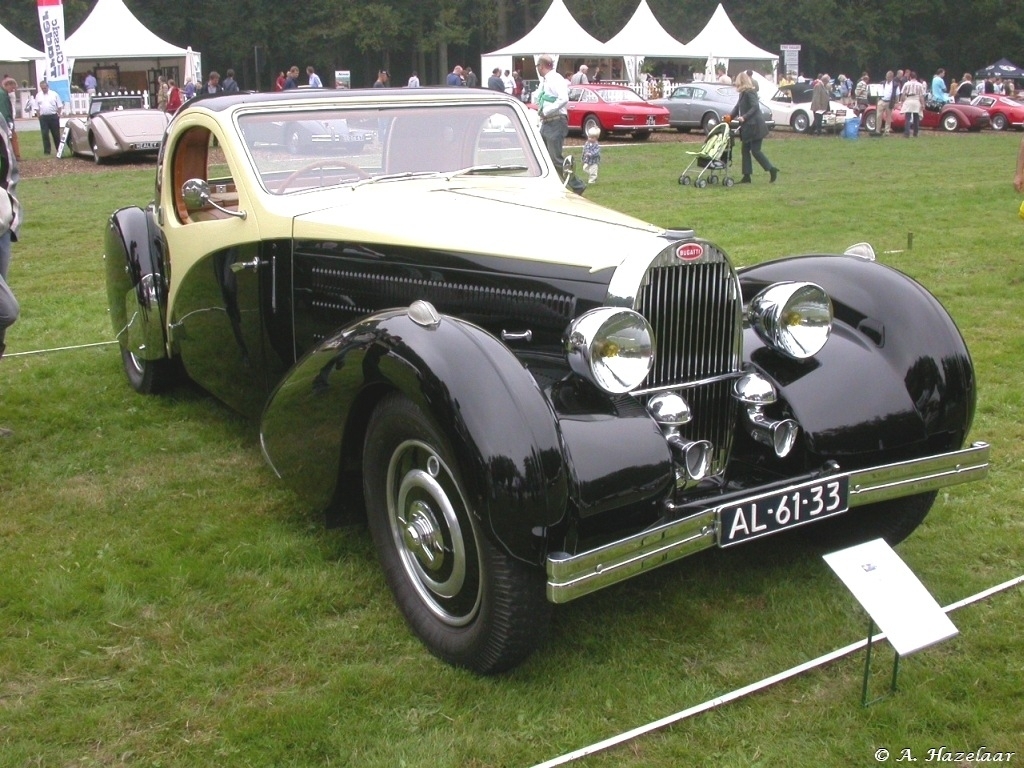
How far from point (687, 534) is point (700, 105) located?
23.5 meters

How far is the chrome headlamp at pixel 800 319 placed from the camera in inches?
144

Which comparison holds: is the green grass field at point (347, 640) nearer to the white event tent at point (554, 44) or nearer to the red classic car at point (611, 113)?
the red classic car at point (611, 113)

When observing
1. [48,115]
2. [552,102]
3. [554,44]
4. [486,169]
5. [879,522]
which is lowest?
[879,522]

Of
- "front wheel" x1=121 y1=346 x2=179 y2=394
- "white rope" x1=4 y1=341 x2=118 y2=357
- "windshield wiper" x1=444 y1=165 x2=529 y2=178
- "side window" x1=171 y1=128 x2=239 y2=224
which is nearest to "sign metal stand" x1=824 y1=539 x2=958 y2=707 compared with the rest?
"windshield wiper" x1=444 y1=165 x2=529 y2=178

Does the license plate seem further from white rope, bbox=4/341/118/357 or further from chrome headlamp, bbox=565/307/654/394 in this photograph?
white rope, bbox=4/341/118/357

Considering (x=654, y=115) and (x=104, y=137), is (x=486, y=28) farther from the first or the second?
(x=104, y=137)

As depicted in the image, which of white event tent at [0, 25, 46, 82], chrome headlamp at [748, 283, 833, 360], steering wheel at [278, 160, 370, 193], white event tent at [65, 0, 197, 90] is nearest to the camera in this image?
chrome headlamp at [748, 283, 833, 360]

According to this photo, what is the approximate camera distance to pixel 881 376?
3.65 meters

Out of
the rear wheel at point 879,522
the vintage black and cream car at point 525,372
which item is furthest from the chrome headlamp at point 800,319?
the rear wheel at point 879,522

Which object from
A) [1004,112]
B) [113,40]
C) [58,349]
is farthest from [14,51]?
[1004,112]

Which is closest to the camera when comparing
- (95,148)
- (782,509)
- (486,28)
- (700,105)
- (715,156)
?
(782,509)

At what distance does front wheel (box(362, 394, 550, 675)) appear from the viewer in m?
2.98

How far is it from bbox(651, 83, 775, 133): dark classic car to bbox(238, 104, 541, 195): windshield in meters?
20.5

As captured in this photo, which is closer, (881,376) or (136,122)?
(881,376)
